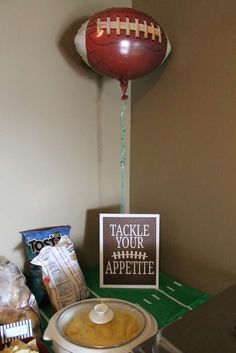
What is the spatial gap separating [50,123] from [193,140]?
53cm

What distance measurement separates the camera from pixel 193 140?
1127 millimetres

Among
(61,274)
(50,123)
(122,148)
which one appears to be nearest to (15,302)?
(61,274)

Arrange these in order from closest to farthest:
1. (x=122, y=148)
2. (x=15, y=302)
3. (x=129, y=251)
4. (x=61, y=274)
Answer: (x=15, y=302) < (x=61, y=274) < (x=129, y=251) < (x=122, y=148)

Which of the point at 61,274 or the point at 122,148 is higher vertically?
the point at 122,148

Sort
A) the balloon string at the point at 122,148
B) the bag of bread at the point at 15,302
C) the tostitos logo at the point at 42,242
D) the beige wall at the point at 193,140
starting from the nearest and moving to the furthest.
Result: the bag of bread at the point at 15,302, the beige wall at the point at 193,140, the tostitos logo at the point at 42,242, the balloon string at the point at 122,148

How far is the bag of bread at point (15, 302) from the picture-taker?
92 centimetres

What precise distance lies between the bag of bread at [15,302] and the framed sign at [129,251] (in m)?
0.33

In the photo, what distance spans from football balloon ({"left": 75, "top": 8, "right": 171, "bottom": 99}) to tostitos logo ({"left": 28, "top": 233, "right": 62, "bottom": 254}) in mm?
633

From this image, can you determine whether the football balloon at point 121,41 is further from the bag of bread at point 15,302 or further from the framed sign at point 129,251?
the bag of bread at point 15,302

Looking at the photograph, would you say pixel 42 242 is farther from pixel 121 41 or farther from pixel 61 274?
pixel 121 41

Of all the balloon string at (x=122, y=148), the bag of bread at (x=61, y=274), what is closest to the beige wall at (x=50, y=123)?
the balloon string at (x=122, y=148)

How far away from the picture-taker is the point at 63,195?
1.24 meters

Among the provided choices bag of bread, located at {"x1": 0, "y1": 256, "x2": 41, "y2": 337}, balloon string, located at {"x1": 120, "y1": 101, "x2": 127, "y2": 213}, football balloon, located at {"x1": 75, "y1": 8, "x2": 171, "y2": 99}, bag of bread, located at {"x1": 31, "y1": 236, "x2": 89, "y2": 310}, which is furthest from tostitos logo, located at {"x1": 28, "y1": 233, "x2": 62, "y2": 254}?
football balloon, located at {"x1": 75, "y1": 8, "x2": 171, "y2": 99}

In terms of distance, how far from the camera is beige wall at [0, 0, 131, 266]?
3.47 feet
